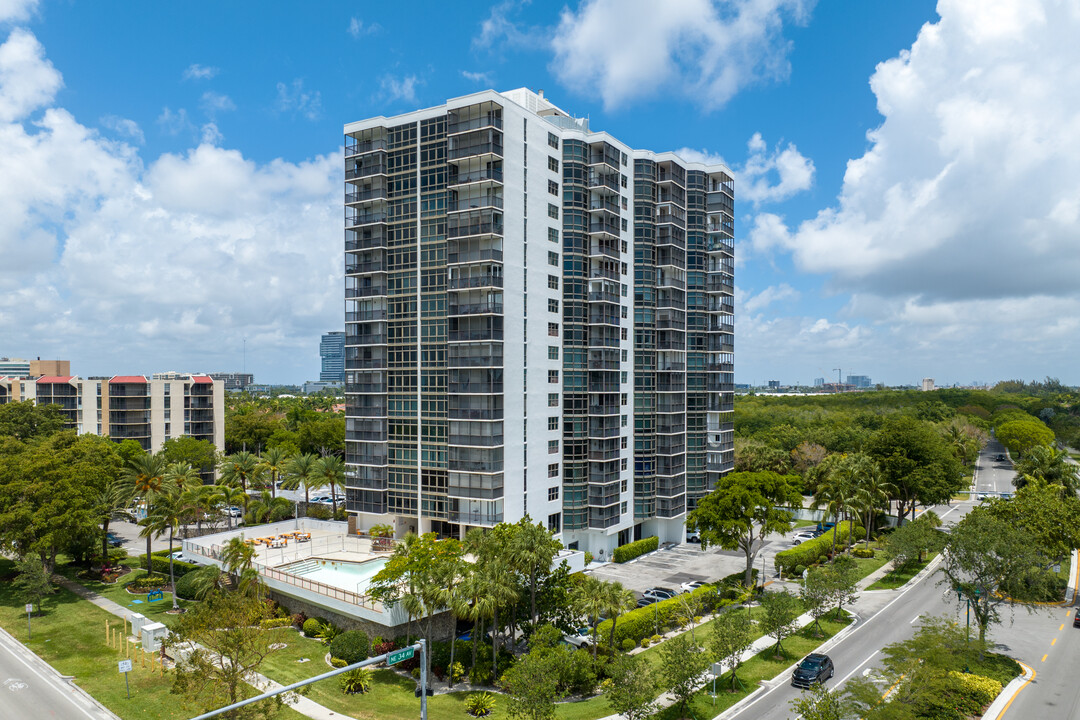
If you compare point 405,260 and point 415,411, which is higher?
point 405,260

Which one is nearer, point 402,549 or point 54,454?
point 402,549

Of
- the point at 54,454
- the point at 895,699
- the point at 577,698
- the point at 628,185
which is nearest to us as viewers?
the point at 895,699

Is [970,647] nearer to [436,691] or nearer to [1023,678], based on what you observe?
[1023,678]

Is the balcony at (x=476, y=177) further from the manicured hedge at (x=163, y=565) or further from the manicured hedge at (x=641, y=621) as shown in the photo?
the manicured hedge at (x=163, y=565)

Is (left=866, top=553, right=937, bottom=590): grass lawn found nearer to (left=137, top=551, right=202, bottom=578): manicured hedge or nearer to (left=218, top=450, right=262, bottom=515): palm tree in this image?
(left=137, top=551, right=202, bottom=578): manicured hedge

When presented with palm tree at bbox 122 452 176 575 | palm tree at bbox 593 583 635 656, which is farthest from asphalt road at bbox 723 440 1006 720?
palm tree at bbox 122 452 176 575

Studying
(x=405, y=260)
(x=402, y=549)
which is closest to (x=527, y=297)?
(x=405, y=260)

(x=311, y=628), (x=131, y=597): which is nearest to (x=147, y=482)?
(x=131, y=597)
